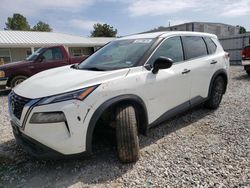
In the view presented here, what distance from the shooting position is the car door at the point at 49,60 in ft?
27.6

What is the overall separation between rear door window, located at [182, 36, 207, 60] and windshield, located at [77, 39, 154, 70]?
90cm

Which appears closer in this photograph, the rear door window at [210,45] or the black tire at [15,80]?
the rear door window at [210,45]

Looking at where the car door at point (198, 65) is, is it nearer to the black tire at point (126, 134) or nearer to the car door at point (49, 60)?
the black tire at point (126, 134)

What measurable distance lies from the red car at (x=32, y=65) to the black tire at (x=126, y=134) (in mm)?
6727

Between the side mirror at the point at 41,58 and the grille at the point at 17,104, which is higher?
the side mirror at the point at 41,58

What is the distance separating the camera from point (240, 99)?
5.77 m

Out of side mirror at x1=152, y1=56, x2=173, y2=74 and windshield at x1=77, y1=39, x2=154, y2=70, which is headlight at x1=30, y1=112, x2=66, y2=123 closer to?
windshield at x1=77, y1=39, x2=154, y2=70

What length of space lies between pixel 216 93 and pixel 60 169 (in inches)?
148

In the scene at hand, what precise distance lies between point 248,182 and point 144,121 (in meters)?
1.46

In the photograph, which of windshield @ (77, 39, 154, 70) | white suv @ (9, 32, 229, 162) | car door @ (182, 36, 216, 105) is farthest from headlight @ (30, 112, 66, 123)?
car door @ (182, 36, 216, 105)

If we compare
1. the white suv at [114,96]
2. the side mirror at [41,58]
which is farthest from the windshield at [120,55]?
the side mirror at [41,58]

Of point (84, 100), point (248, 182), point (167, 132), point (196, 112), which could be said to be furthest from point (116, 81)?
point (196, 112)

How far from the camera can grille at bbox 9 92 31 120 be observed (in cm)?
254

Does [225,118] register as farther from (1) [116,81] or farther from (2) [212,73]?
(1) [116,81]
